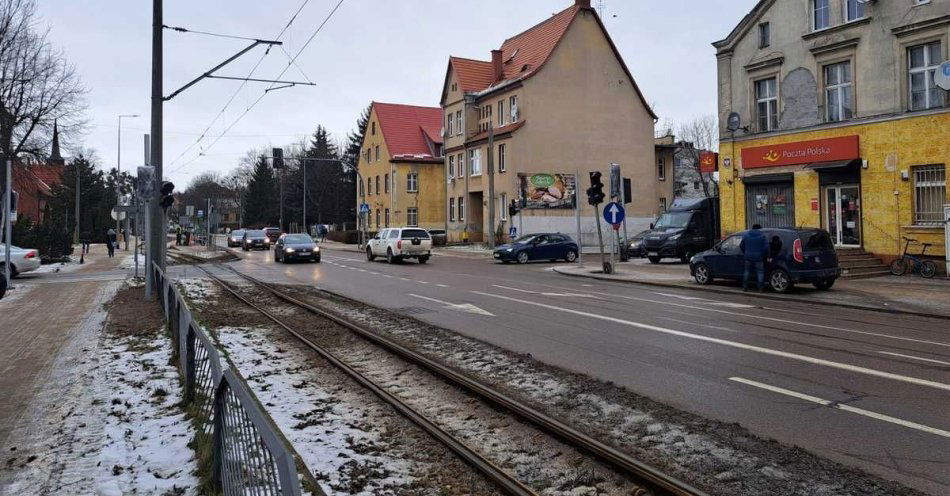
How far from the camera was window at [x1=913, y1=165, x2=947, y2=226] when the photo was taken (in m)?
19.9

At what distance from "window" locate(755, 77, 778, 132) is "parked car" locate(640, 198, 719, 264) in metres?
4.80

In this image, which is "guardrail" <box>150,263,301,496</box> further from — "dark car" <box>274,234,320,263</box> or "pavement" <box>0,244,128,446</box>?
"dark car" <box>274,234,320,263</box>

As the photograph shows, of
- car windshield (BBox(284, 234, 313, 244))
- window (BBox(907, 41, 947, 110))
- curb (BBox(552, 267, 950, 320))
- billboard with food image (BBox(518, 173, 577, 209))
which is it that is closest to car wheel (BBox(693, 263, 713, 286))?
curb (BBox(552, 267, 950, 320))

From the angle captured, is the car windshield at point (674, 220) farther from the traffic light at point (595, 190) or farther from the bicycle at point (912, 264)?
the bicycle at point (912, 264)

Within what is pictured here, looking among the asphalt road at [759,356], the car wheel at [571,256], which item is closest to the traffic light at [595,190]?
the asphalt road at [759,356]

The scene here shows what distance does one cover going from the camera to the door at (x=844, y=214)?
2203 cm

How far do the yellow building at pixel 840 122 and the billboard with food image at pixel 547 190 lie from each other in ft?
51.1

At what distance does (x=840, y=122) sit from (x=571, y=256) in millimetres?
13384

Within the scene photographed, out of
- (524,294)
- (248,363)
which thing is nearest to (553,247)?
(524,294)

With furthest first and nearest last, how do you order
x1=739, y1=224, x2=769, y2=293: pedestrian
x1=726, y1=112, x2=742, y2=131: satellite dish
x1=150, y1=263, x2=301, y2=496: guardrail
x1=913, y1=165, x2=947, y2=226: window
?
1. x1=726, y1=112, x2=742, y2=131: satellite dish
2. x1=913, y1=165, x2=947, y2=226: window
3. x1=739, y1=224, x2=769, y2=293: pedestrian
4. x1=150, y1=263, x2=301, y2=496: guardrail

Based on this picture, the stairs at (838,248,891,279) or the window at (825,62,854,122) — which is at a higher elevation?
the window at (825,62,854,122)

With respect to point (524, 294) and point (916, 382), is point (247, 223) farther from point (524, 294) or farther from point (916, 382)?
point (916, 382)

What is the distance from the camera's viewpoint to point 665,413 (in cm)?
579

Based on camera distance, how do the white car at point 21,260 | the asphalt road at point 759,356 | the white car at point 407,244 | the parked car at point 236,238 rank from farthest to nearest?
the parked car at point 236,238 < the white car at point 407,244 < the white car at point 21,260 < the asphalt road at point 759,356
